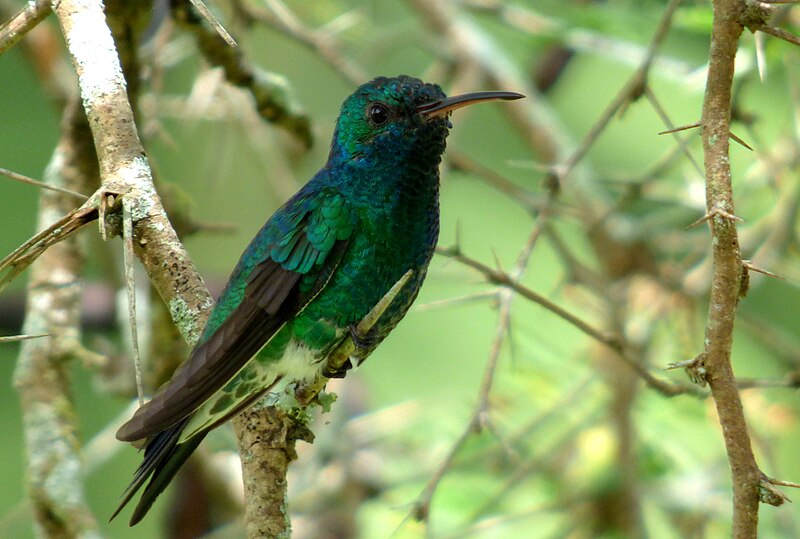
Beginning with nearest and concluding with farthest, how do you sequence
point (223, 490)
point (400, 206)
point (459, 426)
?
point (400, 206)
point (223, 490)
point (459, 426)

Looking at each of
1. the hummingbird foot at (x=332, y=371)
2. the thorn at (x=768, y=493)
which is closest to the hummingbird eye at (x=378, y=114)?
the hummingbird foot at (x=332, y=371)

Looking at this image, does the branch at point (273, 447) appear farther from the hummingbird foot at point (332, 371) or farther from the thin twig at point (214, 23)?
the thin twig at point (214, 23)

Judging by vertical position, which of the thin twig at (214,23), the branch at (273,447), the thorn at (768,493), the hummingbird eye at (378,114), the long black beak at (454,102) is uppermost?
the hummingbird eye at (378,114)

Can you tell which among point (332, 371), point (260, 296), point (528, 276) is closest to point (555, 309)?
point (332, 371)

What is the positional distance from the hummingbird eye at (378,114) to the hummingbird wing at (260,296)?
27 cm

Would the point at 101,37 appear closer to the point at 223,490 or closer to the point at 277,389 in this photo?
the point at 277,389

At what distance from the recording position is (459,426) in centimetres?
512

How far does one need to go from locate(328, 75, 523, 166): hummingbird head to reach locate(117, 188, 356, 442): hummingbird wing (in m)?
0.19

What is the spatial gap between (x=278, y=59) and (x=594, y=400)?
11.1ft

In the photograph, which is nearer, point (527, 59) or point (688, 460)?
point (688, 460)

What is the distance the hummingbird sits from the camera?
216 centimetres

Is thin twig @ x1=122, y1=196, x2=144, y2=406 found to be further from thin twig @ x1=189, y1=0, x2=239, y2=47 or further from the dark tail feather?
the dark tail feather

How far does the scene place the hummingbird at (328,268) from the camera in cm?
216

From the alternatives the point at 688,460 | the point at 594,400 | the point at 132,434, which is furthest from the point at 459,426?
the point at 132,434
